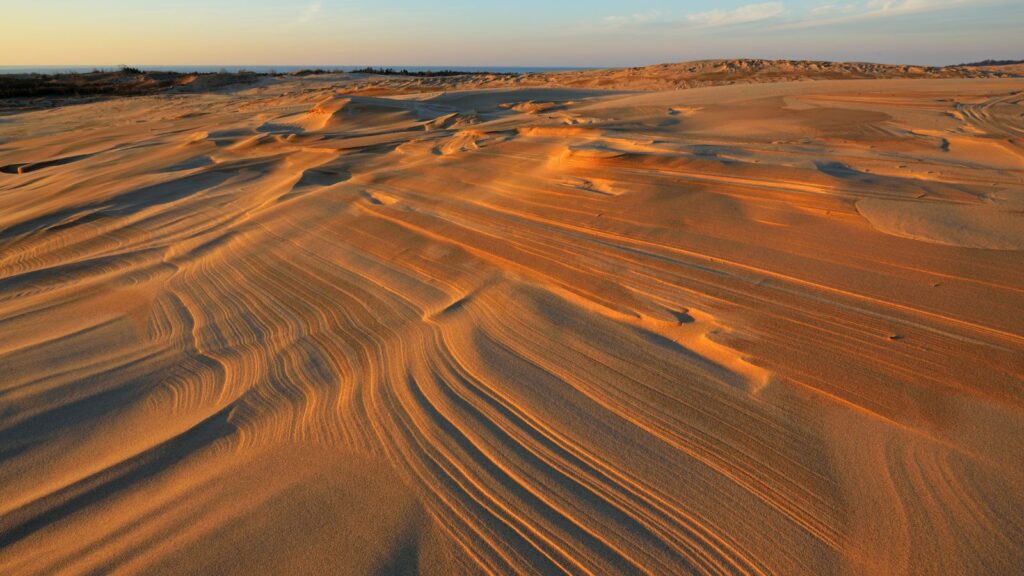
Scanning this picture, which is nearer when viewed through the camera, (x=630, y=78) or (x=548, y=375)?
(x=548, y=375)

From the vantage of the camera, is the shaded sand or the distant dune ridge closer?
the shaded sand

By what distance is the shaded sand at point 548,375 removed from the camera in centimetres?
125

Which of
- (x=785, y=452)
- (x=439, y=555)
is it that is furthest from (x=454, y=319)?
(x=785, y=452)

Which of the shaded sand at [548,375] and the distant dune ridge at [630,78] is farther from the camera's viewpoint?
the distant dune ridge at [630,78]

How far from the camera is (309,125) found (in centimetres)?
812

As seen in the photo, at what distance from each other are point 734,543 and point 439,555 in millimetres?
663

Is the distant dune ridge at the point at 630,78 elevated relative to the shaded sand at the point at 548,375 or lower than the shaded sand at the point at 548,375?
elevated

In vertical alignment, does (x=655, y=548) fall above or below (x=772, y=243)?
below

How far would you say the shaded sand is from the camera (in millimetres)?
1250

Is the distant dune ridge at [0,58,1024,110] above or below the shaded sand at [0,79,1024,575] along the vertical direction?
above

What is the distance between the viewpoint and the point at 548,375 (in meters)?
1.84

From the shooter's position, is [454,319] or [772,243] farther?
[772,243]

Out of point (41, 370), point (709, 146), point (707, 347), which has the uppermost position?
point (709, 146)

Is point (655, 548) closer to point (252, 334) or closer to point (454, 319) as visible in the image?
point (454, 319)
